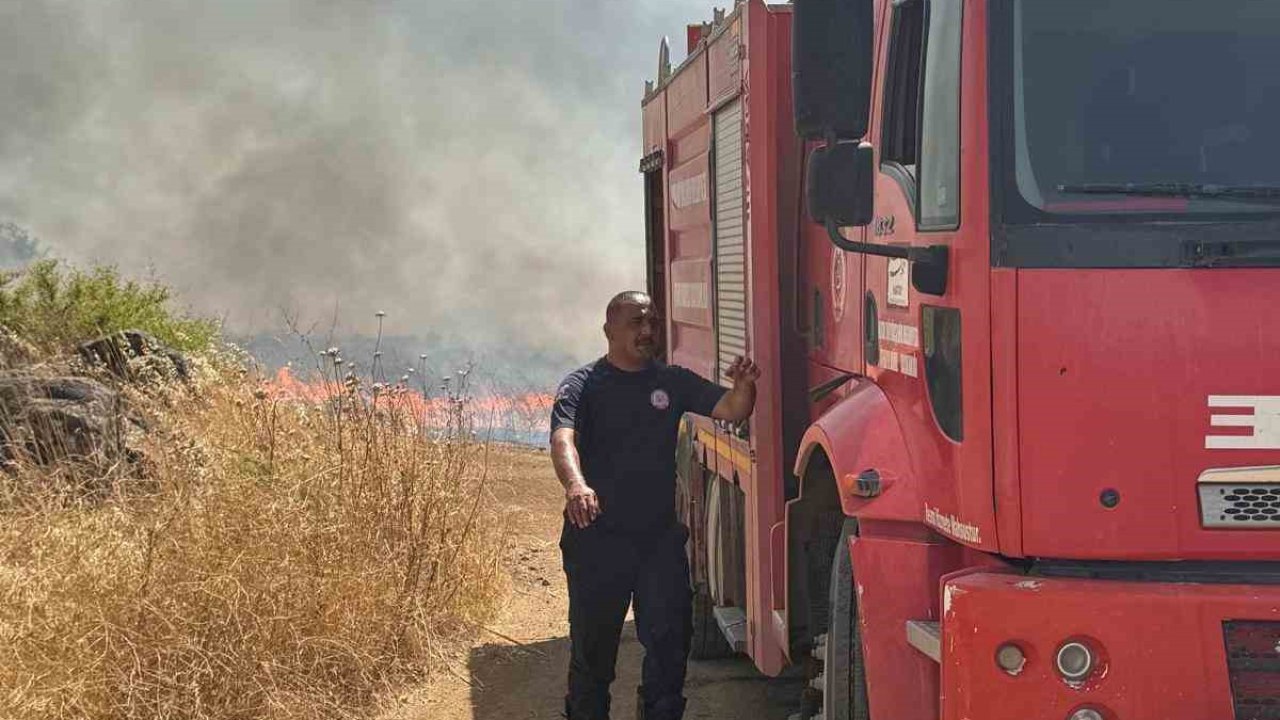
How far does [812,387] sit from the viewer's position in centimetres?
509

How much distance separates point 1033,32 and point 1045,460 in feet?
3.26

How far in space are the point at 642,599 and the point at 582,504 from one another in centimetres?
68

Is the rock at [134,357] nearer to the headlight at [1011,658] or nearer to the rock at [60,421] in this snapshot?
the rock at [60,421]

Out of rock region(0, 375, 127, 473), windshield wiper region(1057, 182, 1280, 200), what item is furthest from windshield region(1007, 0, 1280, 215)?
rock region(0, 375, 127, 473)

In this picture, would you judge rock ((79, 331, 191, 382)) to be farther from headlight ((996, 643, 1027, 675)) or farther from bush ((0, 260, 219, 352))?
headlight ((996, 643, 1027, 675))

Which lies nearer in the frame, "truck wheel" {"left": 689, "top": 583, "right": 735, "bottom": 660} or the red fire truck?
the red fire truck

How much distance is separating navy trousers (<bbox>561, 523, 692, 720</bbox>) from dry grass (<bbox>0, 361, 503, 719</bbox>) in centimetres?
144

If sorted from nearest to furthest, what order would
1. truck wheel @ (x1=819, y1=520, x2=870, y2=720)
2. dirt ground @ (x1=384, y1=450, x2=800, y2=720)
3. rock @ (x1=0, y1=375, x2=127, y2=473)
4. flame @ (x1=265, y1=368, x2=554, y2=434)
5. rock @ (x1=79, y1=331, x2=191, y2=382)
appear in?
truck wheel @ (x1=819, y1=520, x2=870, y2=720) → dirt ground @ (x1=384, y1=450, x2=800, y2=720) → flame @ (x1=265, y1=368, x2=554, y2=434) → rock @ (x1=0, y1=375, x2=127, y2=473) → rock @ (x1=79, y1=331, x2=191, y2=382)

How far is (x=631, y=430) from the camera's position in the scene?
536 centimetres

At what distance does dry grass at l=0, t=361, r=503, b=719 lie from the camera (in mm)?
5824

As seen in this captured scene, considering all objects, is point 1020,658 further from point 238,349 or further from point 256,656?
point 238,349

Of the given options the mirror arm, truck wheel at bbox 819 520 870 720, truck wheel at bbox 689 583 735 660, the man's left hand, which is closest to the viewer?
the mirror arm

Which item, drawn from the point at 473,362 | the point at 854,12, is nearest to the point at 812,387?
the point at 854,12

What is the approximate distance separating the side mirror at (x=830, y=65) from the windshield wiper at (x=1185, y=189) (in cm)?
58
